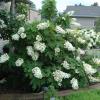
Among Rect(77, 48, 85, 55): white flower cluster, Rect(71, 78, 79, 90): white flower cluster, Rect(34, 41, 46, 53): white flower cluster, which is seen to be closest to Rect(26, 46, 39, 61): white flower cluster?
Rect(34, 41, 46, 53): white flower cluster

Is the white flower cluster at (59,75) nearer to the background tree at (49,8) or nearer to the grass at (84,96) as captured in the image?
the grass at (84,96)

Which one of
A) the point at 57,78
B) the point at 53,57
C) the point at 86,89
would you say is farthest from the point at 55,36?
the point at 86,89

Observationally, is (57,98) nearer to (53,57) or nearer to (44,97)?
(44,97)

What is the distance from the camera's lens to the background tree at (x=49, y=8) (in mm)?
8992

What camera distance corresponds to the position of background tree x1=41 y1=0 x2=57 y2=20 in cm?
899

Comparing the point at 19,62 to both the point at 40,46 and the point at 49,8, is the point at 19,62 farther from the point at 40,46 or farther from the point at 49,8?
the point at 49,8

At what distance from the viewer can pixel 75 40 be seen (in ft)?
28.1

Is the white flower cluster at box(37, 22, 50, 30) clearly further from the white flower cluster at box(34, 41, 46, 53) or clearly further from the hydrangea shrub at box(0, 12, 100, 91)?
the white flower cluster at box(34, 41, 46, 53)

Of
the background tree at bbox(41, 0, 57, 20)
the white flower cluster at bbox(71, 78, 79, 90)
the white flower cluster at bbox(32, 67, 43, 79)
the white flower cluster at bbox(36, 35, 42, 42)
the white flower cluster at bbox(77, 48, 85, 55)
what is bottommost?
the white flower cluster at bbox(71, 78, 79, 90)

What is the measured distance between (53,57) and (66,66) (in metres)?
0.33

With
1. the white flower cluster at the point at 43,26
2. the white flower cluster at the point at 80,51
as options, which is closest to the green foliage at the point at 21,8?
the white flower cluster at the point at 80,51

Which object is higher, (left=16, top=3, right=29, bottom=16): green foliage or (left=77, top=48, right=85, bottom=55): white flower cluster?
(left=16, top=3, right=29, bottom=16): green foliage

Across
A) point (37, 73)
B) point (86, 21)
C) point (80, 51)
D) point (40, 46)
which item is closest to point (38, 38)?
point (40, 46)

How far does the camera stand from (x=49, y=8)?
9062 mm
